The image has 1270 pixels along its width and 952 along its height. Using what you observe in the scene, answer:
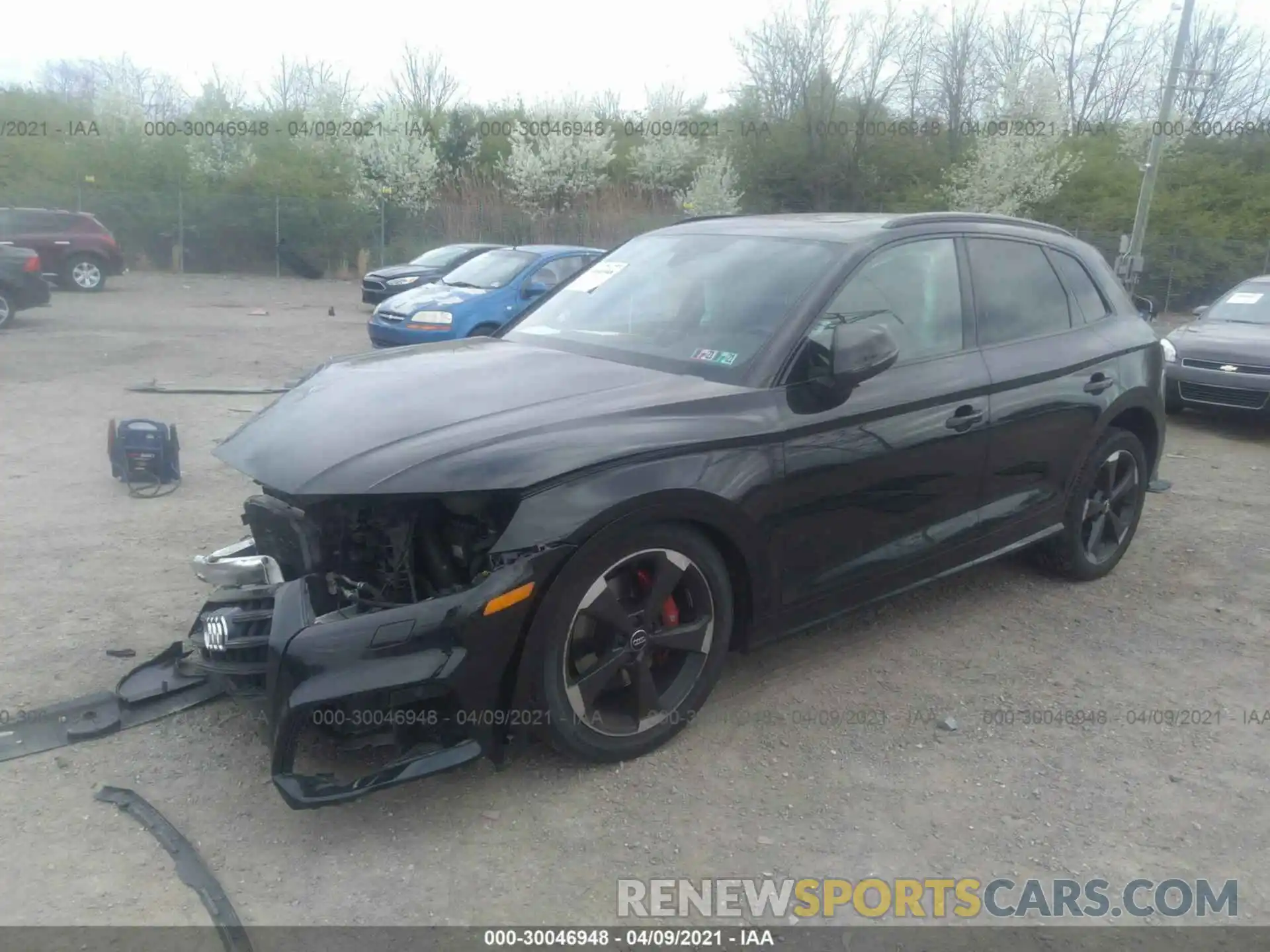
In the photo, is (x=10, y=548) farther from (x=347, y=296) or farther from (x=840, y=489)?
(x=347, y=296)

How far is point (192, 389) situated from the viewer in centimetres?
995

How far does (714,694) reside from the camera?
3.91 m

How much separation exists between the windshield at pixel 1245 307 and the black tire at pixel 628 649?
29.7ft

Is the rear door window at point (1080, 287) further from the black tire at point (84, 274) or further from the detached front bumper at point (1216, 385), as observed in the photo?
the black tire at point (84, 274)

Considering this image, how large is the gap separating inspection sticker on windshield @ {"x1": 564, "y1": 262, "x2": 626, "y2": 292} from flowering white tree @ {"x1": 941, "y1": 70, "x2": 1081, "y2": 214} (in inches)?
1236

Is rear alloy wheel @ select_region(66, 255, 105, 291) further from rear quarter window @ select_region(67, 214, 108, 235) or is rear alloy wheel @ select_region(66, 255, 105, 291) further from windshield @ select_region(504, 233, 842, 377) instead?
windshield @ select_region(504, 233, 842, 377)

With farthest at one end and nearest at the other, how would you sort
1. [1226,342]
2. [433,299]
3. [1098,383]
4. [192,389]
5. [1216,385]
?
[433,299] → [192,389] → [1226,342] → [1216,385] → [1098,383]

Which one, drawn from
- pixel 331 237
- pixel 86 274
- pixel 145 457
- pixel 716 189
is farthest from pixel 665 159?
pixel 145 457

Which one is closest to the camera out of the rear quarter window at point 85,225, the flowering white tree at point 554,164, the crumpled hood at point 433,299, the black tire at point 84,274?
the crumpled hood at point 433,299

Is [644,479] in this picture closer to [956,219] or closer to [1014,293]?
[956,219]

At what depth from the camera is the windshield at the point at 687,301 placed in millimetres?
3811

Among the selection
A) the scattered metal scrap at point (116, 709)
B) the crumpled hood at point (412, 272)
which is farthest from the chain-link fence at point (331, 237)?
the scattered metal scrap at point (116, 709)

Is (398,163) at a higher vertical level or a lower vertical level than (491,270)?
higher

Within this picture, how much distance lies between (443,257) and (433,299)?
736 centimetres
